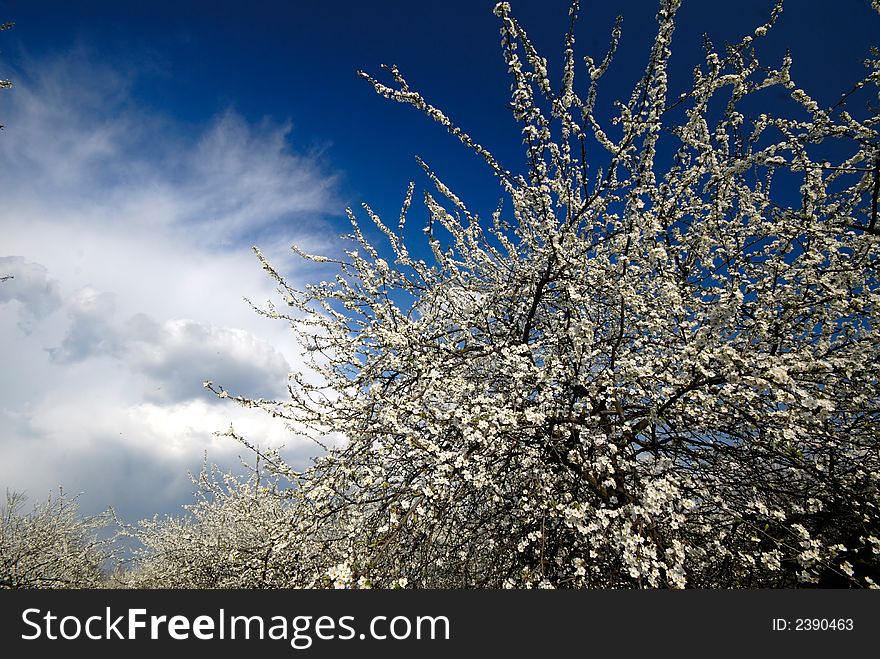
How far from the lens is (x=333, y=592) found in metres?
3.50

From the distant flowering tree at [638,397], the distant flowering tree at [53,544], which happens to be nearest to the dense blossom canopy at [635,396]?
the distant flowering tree at [638,397]

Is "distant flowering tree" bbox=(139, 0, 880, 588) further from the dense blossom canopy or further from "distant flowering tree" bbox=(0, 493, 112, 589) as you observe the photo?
"distant flowering tree" bbox=(0, 493, 112, 589)

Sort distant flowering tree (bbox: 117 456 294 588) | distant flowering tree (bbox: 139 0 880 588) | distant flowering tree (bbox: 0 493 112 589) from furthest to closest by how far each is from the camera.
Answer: distant flowering tree (bbox: 0 493 112 589), distant flowering tree (bbox: 117 456 294 588), distant flowering tree (bbox: 139 0 880 588)

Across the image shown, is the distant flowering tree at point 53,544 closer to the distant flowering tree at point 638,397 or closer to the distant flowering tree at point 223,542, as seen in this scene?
→ the distant flowering tree at point 223,542

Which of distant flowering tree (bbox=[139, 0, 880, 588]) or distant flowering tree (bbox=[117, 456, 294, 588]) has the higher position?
distant flowering tree (bbox=[139, 0, 880, 588])

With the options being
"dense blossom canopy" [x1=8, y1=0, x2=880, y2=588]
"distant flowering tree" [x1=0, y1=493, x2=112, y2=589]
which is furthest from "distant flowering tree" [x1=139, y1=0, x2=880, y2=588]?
"distant flowering tree" [x1=0, y1=493, x2=112, y2=589]

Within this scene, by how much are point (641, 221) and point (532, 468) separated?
8.60 feet

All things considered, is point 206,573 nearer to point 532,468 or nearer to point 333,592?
point 333,592

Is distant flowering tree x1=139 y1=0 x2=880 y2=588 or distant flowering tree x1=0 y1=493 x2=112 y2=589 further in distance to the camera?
distant flowering tree x1=0 y1=493 x2=112 y2=589

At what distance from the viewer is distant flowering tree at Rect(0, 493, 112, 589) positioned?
1379cm

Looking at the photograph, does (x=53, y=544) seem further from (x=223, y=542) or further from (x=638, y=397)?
(x=638, y=397)

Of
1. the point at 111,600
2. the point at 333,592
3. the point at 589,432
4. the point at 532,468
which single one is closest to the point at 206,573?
the point at 111,600

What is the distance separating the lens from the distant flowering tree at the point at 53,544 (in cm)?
1379

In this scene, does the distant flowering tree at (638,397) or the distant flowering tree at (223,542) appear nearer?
the distant flowering tree at (638,397)
